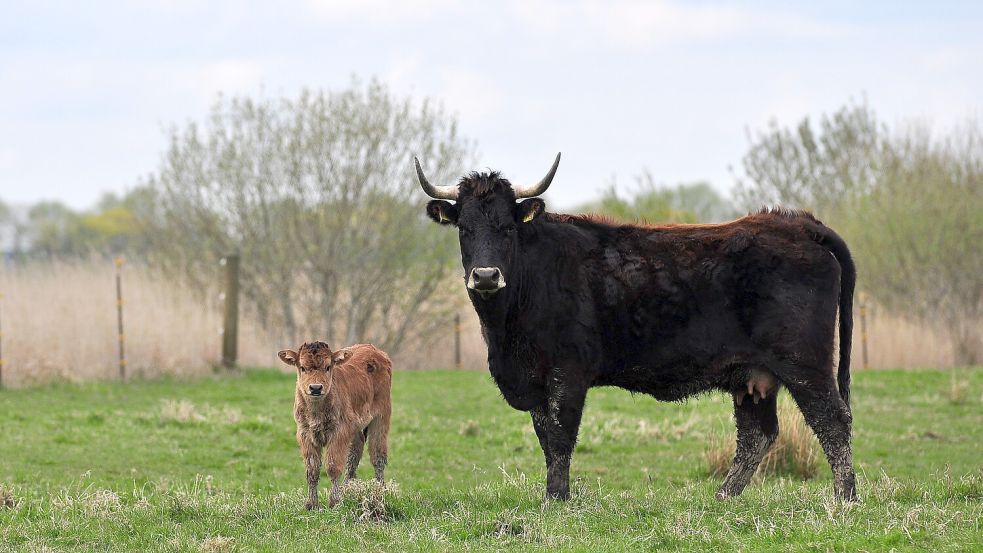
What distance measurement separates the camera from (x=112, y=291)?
2294cm

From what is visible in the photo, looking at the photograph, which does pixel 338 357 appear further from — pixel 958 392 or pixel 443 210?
pixel 958 392

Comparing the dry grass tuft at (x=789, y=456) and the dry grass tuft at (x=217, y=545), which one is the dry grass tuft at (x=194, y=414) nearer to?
the dry grass tuft at (x=789, y=456)

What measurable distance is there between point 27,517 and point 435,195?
3904 millimetres

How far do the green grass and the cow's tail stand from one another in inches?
34.8

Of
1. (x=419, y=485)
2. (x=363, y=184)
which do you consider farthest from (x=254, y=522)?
(x=363, y=184)

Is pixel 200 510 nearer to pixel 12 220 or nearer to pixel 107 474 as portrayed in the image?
pixel 107 474

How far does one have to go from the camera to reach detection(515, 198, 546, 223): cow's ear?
361 inches

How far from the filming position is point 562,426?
8.84 m

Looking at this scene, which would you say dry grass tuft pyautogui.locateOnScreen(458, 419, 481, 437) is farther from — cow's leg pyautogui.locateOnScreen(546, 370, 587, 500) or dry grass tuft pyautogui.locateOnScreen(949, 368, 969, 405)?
dry grass tuft pyautogui.locateOnScreen(949, 368, 969, 405)

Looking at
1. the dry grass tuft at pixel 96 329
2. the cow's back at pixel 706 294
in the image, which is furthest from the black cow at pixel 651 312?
the dry grass tuft at pixel 96 329

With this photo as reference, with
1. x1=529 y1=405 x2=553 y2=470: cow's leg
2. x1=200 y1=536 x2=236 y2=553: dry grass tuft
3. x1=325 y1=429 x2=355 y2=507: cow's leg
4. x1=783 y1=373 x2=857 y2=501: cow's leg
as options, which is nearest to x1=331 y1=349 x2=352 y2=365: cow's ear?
x1=325 y1=429 x2=355 y2=507: cow's leg

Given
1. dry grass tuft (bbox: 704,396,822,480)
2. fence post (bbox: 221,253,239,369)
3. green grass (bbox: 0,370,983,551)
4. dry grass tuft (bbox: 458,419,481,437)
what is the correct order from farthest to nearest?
fence post (bbox: 221,253,239,369)
dry grass tuft (bbox: 458,419,481,437)
dry grass tuft (bbox: 704,396,822,480)
green grass (bbox: 0,370,983,551)

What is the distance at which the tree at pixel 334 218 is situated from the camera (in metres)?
25.6

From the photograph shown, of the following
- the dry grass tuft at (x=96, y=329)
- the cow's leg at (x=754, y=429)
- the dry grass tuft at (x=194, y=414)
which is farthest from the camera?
the dry grass tuft at (x=96, y=329)
